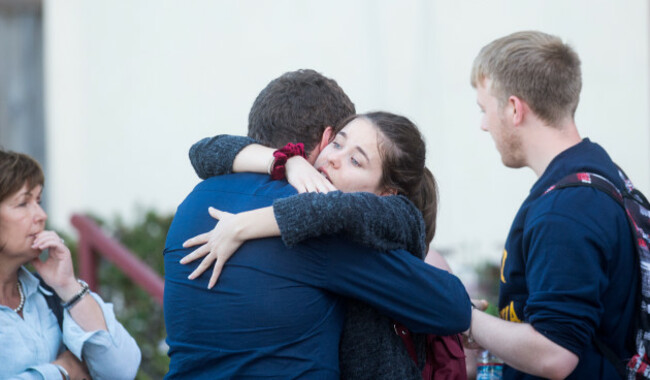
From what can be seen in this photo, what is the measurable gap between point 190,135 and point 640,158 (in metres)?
3.51

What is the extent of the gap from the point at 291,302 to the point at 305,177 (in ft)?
1.09

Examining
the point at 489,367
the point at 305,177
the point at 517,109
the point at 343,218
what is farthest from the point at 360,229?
the point at 489,367

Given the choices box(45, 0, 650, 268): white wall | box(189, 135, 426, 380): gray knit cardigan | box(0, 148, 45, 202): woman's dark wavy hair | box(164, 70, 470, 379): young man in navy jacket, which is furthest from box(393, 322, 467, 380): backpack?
box(45, 0, 650, 268): white wall

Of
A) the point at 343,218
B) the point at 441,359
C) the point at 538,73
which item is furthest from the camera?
the point at 538,73

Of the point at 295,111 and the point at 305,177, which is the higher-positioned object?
the point at 295,111

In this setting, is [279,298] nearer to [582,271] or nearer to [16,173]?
[582,271]

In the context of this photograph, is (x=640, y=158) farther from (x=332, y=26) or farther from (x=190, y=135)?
(x=190, y=135)

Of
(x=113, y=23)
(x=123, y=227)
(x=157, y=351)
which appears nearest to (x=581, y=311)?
(x=157, y=351)

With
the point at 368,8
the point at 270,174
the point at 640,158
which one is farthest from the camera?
the point at 368,8

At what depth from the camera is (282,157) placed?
83.5 inches

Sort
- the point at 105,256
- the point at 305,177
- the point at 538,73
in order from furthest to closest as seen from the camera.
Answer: the point at 105,256, the point at 538,73, the point at 305,177

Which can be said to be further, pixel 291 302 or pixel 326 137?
pixel 326 137

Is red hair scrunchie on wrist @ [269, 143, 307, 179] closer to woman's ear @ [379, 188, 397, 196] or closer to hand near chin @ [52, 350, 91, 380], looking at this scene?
woman's ear @ [379, 188, 397, 196]

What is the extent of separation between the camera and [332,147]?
2.29 m
